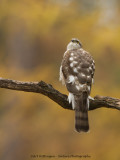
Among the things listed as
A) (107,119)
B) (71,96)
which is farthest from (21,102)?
(71,96)

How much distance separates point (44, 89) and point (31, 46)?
4622mm

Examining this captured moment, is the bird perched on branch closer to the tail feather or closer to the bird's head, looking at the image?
the tail feather

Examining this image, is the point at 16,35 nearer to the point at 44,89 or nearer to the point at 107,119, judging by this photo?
the point at 107,119

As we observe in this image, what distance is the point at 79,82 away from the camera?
476 cm

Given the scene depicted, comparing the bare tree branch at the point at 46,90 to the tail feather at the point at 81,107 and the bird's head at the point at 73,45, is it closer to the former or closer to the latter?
the tail feather at the point at 81,107

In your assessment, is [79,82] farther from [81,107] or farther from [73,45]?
[73,45]

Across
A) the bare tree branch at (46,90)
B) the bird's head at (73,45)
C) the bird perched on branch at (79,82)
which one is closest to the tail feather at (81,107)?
the bird perched on branch at (79,82)

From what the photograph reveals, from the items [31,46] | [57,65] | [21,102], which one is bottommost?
[21,102]

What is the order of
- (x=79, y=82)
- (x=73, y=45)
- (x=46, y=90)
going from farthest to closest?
(x=73, y=45) < (x=79, y=82) < (x=46, y=90)

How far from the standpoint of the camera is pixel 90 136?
29.0 feet

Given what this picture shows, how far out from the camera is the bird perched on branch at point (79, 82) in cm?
471

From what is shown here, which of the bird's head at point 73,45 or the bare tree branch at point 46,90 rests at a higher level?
the bird's head at point 73,45

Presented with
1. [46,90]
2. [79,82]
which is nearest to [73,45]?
[79,82]

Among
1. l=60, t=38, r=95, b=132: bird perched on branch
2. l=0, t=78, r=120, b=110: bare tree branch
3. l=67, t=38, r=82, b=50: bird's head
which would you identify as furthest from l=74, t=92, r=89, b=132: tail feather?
l=67, t=38, r=82, b=50: bird's head
